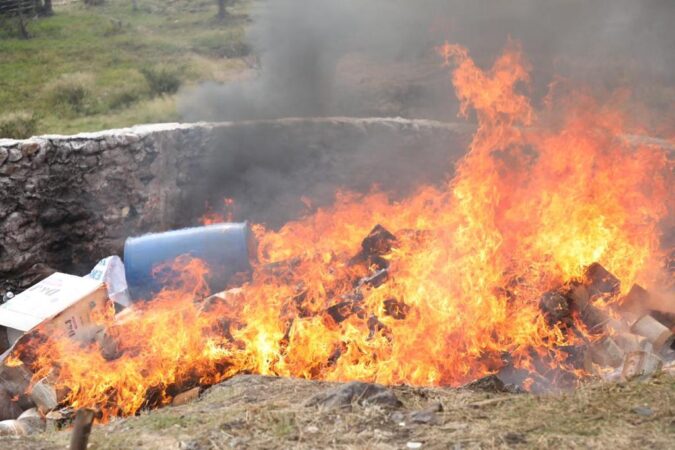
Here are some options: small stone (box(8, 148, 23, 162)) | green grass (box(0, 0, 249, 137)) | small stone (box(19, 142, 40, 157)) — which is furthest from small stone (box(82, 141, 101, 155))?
green grass (box(0, 0, 249, 137))

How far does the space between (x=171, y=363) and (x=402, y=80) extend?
828cm

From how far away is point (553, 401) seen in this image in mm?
3451

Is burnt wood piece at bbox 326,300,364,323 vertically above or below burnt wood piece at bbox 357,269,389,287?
below

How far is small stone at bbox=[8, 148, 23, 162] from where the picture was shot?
7.03 metres

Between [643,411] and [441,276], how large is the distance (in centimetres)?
290

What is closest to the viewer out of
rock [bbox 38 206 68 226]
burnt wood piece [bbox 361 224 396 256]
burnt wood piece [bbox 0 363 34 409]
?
burnt wood piece [bbox 0 363 34 409]

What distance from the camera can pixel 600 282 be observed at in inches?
224

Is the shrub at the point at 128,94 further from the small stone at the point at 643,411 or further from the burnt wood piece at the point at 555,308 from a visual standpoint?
the small stone at the point at 643,411

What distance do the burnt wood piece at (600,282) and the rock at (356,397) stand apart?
314 centimetres

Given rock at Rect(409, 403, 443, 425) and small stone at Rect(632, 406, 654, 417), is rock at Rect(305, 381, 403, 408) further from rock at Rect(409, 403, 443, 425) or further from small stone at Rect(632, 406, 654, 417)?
small stone at Rect(632, 406, 654, 417)

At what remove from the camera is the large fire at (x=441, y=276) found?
204 inches

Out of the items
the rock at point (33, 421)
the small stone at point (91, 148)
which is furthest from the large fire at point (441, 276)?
the small stone at point (91, 148)

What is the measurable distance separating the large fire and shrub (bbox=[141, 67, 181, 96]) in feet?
27.5

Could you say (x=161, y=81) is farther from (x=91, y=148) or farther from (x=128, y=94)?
(x=91, y=148)
